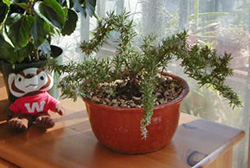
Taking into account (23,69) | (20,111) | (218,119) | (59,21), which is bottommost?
(218,119)

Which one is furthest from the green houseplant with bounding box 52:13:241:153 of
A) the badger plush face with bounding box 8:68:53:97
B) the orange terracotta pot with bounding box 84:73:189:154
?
the badger plush face with bounding box 8:68:53:97

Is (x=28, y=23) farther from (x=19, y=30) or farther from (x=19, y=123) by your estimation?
(x=19, y=123)

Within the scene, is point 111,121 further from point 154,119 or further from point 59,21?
point 59,21

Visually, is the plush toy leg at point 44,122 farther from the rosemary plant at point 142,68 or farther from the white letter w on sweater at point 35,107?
Answer: the rosemary plant at point 142,68

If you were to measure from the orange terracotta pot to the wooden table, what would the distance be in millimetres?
26

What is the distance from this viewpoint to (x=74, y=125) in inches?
43.4

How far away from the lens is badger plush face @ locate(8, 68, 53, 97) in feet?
3.47

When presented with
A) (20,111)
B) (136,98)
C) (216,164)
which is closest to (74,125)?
(20,111)

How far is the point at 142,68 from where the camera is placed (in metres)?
0.91

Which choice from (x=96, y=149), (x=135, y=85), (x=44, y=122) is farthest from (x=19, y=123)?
(x=135, y=85)

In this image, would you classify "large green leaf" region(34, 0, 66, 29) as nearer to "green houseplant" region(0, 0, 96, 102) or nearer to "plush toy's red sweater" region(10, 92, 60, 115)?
"green houseplant" region(0, 0, 96, 102)

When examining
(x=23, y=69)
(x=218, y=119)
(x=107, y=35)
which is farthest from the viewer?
(x=218, y=119)

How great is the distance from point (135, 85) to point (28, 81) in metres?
0.29

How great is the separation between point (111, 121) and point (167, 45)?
0.20 meters
